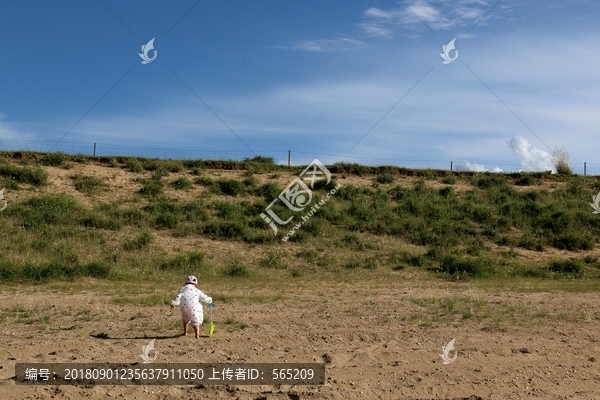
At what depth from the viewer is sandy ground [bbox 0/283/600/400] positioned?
25.6 ft

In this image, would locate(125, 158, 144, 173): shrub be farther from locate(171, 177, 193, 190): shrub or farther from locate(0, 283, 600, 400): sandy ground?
locate(0, 283, 600, 400): sandy ground

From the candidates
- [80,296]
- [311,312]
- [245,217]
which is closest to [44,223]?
[245,217]

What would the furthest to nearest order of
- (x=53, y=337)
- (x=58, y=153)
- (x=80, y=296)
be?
(x=58, y=153) < (x=80, y=296) < (x=53, y=337)

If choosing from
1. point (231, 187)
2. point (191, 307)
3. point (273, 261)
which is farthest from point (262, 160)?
point (191, 307)

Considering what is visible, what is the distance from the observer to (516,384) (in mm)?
8141

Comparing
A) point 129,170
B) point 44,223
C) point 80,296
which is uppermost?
point 129,170

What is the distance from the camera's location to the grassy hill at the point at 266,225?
70.2 ft

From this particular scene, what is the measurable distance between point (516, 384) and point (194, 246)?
17.6 metres

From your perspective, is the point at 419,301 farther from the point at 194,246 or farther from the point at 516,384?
the point at 194,246

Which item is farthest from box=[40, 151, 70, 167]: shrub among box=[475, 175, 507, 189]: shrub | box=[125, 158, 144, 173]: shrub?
box=[475, 175, 507, 189]: shrub

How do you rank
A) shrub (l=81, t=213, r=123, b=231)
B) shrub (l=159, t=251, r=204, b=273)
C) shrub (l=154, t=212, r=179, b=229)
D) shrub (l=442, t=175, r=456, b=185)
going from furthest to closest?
shrub (l=442, t=175, r=456, b=185) → shrub (l=154, t=212, r=179, b=229) → shrub (l=81, t=213, r=123, b=231) → shrub (l=159, t=251, r=204, b=273)

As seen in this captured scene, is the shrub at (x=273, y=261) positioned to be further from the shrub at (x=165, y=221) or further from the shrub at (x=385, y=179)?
the shrub at (x=385, y=179)

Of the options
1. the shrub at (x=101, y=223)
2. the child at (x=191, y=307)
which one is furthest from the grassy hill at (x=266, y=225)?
the child at (x=191, y=307)

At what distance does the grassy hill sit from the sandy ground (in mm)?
6754
